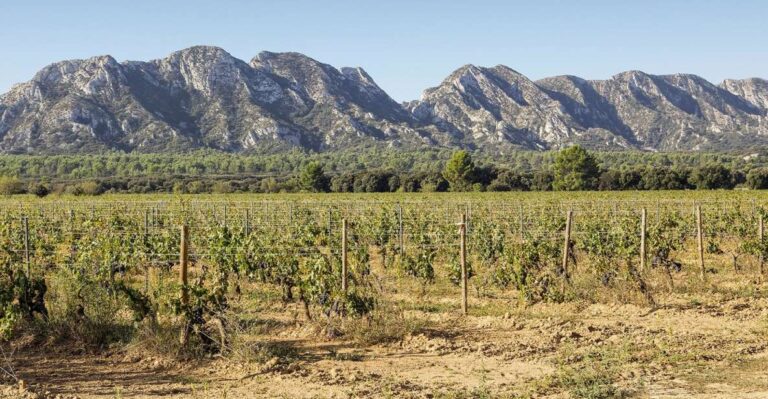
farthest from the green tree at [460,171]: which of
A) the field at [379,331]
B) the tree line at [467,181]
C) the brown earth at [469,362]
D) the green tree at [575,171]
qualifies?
the brown earth at [469,362]

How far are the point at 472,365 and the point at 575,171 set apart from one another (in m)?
77.5

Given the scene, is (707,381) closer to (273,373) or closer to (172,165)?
(273,373)

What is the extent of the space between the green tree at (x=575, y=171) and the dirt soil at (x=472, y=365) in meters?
71.3

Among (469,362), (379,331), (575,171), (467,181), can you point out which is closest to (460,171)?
(467,181)

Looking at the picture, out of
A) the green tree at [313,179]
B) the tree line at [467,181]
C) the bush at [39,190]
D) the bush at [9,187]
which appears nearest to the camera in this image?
the bush at [39,190]

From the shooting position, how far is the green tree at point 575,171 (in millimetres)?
80900

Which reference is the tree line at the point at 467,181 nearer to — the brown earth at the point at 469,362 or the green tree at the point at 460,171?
the green tree at the point at 460,171

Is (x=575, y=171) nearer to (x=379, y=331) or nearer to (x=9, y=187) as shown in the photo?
(x=9, y=187)

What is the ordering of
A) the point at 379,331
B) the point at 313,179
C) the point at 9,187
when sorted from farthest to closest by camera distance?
1. the point at 313,179
2. the point at 9,187
3. the point at 379,331

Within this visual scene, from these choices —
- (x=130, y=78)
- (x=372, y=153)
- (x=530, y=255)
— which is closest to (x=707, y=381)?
(x=530, y=255)

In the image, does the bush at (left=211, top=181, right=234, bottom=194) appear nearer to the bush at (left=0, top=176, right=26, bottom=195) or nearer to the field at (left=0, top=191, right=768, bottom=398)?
the bush at (left=0, top=176, right=26, bottom=195)

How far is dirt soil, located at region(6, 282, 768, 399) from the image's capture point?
763cm

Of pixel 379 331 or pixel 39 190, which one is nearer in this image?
pixel 379 331

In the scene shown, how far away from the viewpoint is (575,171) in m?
82.9
